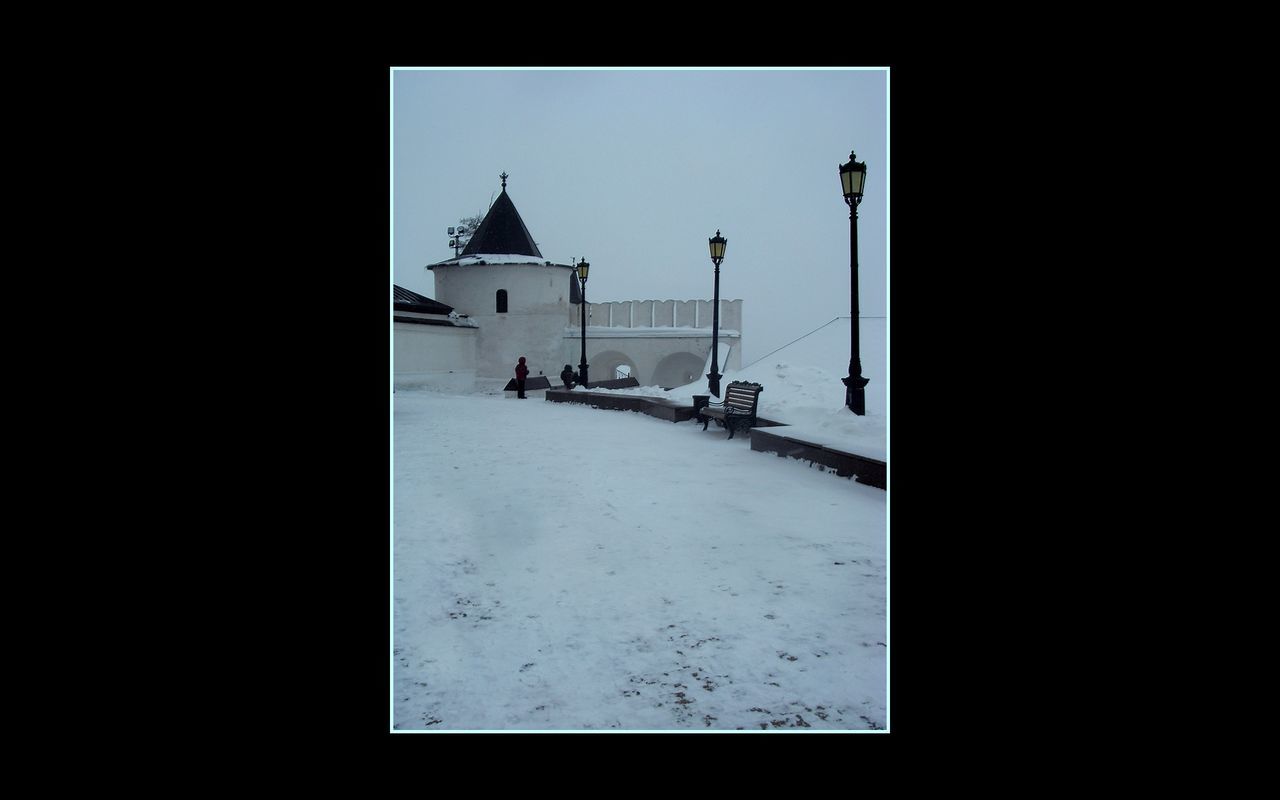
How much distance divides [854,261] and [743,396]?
2459 mm

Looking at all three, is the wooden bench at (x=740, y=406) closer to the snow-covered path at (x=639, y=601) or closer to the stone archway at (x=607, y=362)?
the snow-covered path at (x=639, y=601)

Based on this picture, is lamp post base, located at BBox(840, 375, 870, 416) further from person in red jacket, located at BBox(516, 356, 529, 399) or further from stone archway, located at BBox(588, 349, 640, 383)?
stone archway, located at BBox(588, 349, 640, 383)

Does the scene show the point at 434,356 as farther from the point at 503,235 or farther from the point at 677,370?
the point at 677,370

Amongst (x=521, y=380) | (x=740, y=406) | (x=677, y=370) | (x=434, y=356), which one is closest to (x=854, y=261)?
(x=740, y=406)

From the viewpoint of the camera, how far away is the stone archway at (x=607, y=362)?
123ft

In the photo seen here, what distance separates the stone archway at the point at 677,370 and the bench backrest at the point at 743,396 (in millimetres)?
26848

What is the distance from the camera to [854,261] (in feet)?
26.6

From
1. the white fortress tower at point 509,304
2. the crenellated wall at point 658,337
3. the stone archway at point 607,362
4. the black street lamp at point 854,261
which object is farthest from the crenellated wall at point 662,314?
the black street lamp at point 854,261

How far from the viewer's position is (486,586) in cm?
392

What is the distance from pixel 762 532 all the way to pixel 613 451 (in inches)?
162
